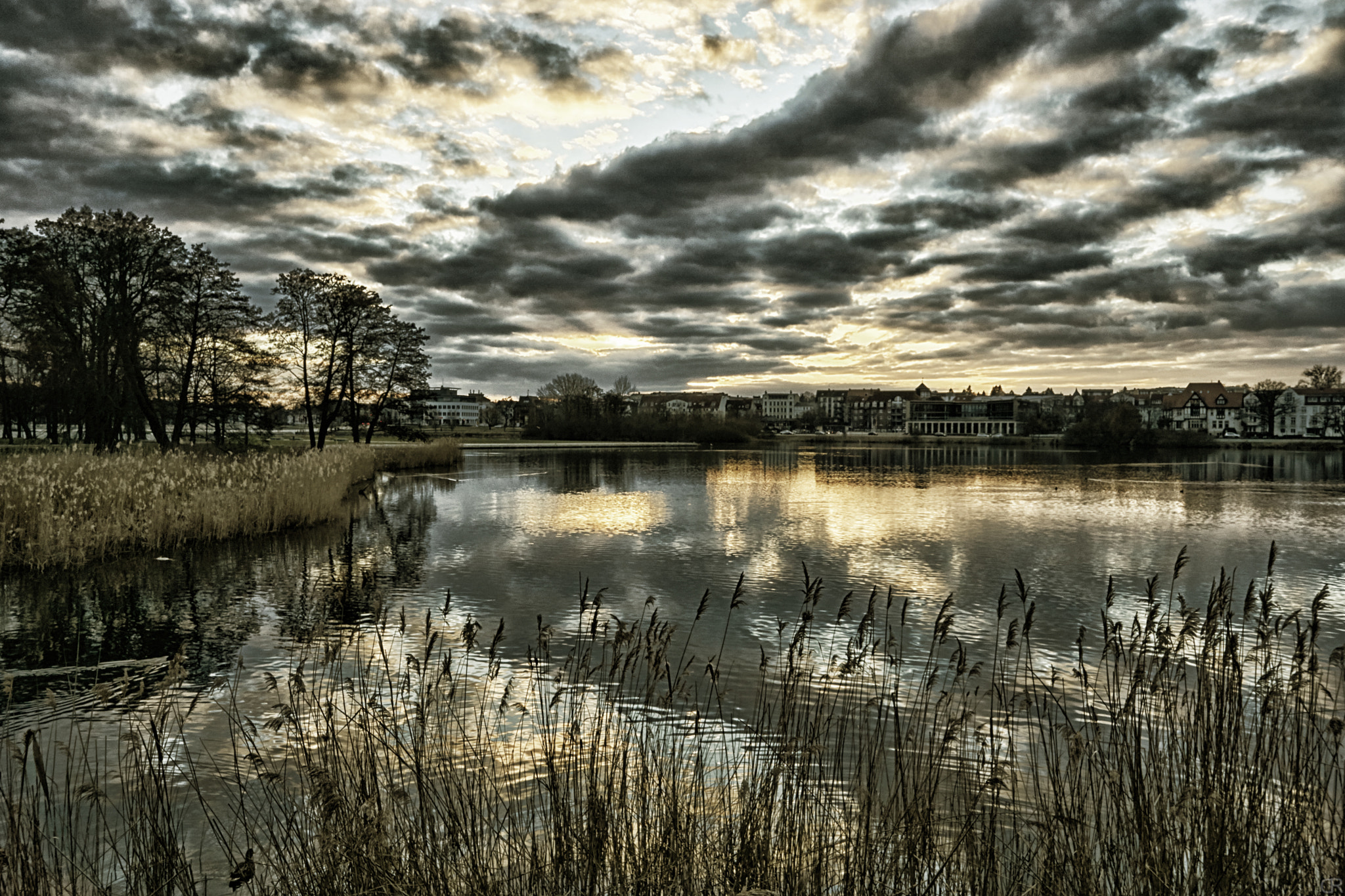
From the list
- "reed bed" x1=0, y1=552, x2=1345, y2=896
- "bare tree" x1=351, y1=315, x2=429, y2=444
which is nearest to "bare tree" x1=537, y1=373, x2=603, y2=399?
"bare tree" x1=351, y1=315, x2=429, y2=444

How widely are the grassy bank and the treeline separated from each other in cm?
447

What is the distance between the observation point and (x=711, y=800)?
18.2ft

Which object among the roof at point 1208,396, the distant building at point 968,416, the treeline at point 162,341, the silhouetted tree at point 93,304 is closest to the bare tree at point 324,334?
the treeline at point 162,341

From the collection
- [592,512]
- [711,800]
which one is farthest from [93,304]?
[711,800]

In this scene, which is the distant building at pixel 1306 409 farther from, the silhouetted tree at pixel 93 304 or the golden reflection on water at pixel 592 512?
the silhouetted tree at pixel 93 304

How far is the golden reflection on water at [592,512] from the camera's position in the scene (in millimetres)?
22812

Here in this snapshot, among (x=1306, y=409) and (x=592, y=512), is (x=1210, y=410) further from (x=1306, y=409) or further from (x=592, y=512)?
(x=592, y=512)

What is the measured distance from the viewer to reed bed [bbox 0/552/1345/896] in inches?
155

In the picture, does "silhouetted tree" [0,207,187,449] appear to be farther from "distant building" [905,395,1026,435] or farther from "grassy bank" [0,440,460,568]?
"distant building" [905,395,1026,435]

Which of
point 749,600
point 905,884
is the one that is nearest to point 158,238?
point 749,600

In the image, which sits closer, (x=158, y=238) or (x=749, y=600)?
(x=749, y=600)

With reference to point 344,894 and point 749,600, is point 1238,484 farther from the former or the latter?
point 344,894

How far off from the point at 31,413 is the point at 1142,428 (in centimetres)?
10685

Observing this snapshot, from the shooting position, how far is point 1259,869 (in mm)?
3844
